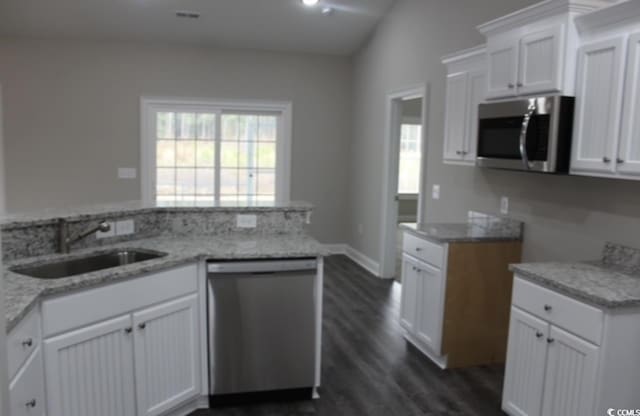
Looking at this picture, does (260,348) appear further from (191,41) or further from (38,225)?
(191,41)

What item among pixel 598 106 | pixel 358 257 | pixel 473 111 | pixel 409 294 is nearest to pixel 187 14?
pixel 473 111

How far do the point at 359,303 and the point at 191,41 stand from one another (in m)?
3.76

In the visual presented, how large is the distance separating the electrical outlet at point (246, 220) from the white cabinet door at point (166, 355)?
0.75m

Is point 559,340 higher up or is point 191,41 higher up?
point 191,41

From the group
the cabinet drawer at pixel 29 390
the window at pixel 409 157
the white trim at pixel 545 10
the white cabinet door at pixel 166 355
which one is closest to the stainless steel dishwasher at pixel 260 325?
the white cabinet door at pixel 166 355

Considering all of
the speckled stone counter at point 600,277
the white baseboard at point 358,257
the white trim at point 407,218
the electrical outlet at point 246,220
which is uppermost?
the electrical outlet at point 246,220

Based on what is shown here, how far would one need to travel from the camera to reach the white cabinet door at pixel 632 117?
7.91 ft

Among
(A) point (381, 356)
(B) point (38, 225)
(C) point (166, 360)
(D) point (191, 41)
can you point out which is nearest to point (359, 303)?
(A) point (381, 356)

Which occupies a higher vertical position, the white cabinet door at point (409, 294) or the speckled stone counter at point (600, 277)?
the speckled stone counter at point (600, 277)

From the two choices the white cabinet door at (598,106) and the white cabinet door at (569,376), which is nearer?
the white cabinet door at (569,376)

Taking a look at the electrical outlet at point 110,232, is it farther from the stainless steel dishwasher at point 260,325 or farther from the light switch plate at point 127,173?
the light switch plate at point 127,173

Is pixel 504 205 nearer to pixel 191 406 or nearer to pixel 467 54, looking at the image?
pixel 467 54

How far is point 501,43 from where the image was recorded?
328 centimetres

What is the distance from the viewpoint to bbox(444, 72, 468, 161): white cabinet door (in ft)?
12.7
